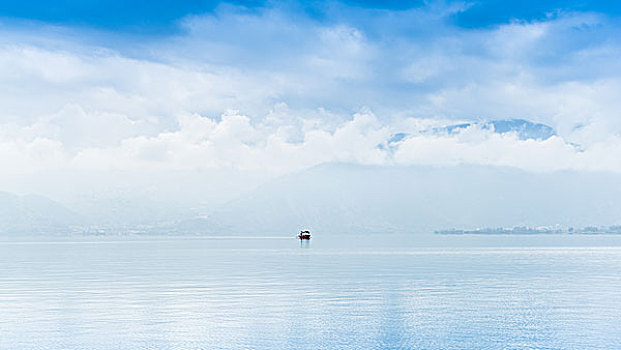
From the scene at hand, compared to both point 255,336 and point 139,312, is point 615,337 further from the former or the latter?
point 139,312

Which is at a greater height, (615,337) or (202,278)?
(202,278)

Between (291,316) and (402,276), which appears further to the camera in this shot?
(402,276)

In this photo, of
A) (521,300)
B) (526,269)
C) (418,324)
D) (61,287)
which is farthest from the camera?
(526,269)

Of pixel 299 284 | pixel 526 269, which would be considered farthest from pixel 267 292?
pixel 526 269

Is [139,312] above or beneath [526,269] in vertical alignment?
beneath

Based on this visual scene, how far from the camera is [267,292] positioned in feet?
292

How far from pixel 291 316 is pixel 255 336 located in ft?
34.7

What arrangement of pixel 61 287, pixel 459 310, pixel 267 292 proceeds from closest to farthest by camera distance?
pixel 459 310 → pixel 267 292 → pixel 61 287

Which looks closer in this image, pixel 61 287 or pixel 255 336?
pixel 255 336

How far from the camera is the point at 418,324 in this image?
6234 centimetres

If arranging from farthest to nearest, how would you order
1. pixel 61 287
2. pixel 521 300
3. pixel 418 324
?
1. pixel 61 287
2. pixel 521 300
3. pixel 418 324

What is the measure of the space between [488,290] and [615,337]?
36.0 metres

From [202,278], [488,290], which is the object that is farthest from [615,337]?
[202,278]

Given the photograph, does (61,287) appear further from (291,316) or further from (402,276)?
(402,276)
